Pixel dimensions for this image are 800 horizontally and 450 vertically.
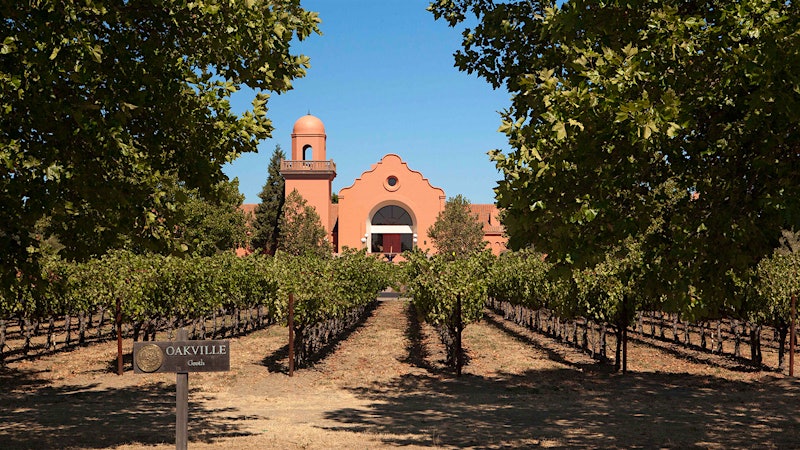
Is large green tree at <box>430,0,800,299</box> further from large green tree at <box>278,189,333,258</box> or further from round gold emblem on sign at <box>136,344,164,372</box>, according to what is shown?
large green tree at <box>278,189,333,258</box>

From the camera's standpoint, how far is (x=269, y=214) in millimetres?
68438

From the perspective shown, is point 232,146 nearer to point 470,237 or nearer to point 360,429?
point 360,429

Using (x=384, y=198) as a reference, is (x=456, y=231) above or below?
below

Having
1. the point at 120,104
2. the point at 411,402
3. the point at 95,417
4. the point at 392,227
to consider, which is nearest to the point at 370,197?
the point at 392,227

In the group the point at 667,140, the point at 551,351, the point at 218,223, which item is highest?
the point at 218,223

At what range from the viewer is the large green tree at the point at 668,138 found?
275 inches

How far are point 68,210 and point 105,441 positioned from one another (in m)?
4.08

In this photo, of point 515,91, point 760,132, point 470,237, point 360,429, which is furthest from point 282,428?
point 470,237

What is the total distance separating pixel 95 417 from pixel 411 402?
21.4 ft

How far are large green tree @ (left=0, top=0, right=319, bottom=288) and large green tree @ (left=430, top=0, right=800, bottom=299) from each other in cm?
359

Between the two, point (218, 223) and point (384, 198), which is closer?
point (218, 223)

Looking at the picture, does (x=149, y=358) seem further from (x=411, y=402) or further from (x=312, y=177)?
(x=312, y=177)

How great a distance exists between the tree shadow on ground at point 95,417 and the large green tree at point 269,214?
48532mm

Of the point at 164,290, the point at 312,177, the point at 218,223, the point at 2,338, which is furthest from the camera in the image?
the point at 312,177
